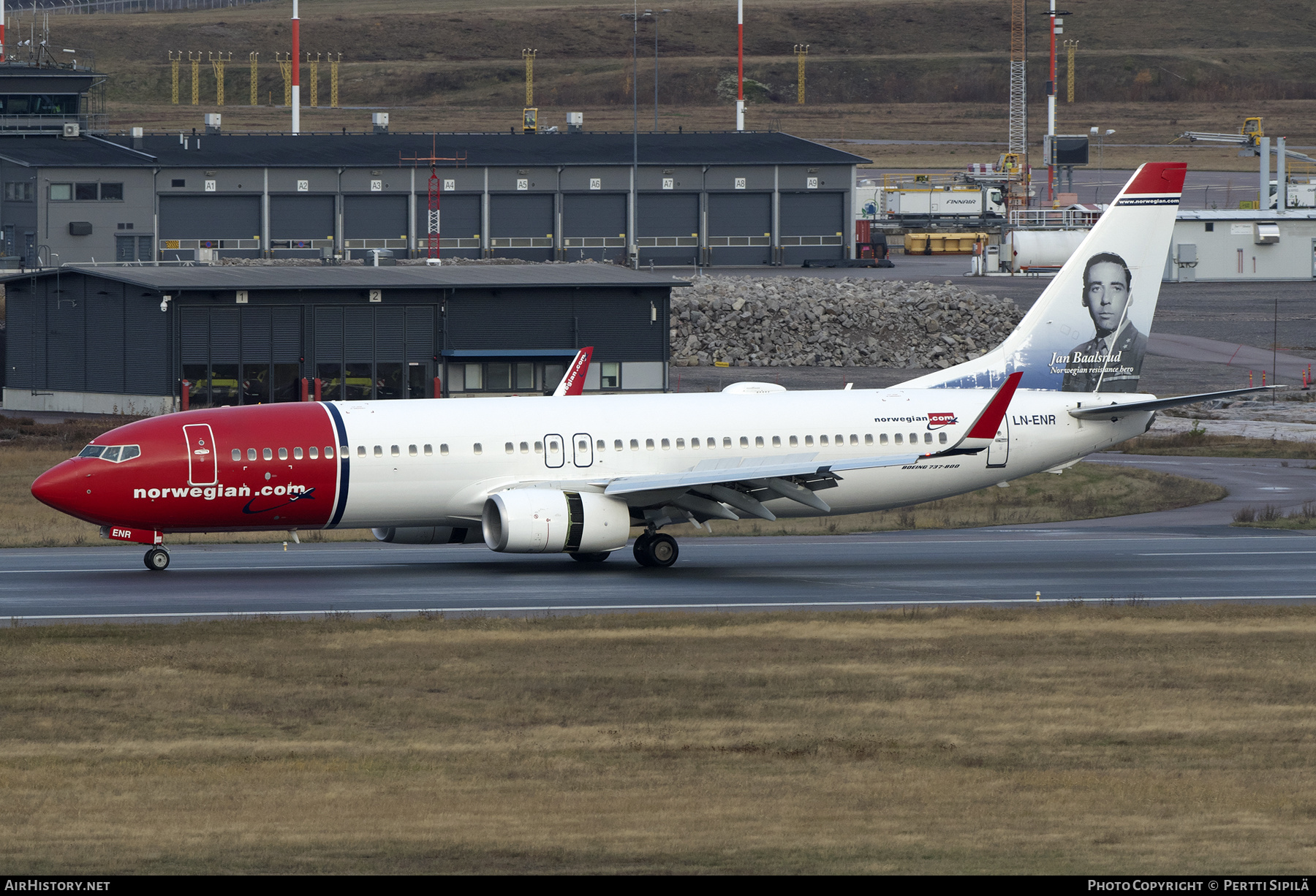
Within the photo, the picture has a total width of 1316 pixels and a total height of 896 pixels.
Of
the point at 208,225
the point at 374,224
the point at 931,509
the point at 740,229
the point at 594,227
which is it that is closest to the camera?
the point at 931,509

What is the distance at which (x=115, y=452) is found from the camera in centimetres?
3788

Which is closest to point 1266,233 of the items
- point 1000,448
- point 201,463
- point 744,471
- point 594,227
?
point 594,227

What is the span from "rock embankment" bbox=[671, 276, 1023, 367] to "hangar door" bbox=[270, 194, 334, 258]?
32.2m

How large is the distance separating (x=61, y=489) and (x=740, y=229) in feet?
321

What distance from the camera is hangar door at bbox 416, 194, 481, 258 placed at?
407 feet

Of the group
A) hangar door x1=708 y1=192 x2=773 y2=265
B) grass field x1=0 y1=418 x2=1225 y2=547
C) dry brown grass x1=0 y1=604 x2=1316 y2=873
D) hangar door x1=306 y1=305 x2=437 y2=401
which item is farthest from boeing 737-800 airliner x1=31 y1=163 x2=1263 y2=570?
hangar door x1=708 y1=192 x2=773 y2=265

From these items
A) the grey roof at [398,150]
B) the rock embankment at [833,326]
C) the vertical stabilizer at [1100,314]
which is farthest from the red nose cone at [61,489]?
the grey roof at [398,150]

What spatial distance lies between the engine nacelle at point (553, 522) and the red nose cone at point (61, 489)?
8754mm

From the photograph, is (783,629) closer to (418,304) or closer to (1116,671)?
(1116,671)

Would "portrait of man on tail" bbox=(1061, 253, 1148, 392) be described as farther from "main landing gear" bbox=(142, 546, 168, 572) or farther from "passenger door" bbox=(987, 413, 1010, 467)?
"main landing gear" bbox=(142, 546, 168, 572)

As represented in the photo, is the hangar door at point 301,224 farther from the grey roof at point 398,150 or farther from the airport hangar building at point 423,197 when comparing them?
the grey roof at point 398,150

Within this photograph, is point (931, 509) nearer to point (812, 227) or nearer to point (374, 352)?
point (374, 352)

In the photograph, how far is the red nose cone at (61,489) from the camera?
37406 mm

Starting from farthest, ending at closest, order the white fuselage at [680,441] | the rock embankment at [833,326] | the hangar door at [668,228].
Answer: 1. the hangar door at [668,228]
2. the rock embankment at [833,326]
3. the white fuselage at [680,441]
